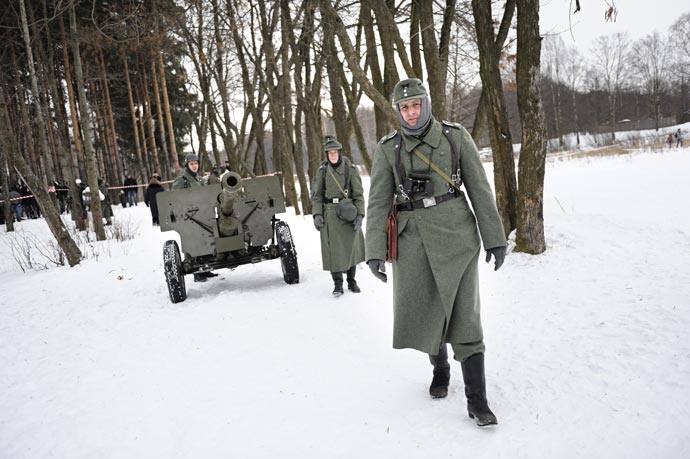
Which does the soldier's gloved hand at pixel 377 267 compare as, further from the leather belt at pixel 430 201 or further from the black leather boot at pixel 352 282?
the black leather boot at pixel 352 282

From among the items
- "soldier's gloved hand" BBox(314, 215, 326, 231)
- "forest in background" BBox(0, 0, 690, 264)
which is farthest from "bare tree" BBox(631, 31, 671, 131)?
"soldier's gloved hand" BBox(314, 215, 326, 231)

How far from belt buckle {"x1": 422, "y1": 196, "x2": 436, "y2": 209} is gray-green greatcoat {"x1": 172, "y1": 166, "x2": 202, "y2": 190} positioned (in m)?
5.22

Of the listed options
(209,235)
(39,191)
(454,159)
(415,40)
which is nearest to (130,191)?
(39,191)

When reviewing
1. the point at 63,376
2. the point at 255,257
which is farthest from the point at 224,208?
the point at 63,376

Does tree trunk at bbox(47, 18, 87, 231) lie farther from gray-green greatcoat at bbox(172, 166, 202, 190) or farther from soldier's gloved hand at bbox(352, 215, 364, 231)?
soldier's gloved hand at bbox(352, 215, 364, 231)

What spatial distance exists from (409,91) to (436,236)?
34.2 inches

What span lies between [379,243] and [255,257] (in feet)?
12.6

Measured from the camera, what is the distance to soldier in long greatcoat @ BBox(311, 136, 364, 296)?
6.06 metres

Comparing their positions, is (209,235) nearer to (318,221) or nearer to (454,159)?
(318,221)

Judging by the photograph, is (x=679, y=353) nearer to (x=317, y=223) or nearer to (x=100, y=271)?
(x=317, y=223)

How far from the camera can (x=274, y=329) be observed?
487 cm

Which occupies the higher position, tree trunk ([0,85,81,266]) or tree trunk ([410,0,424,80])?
tree trunk ([410,0,424,80])

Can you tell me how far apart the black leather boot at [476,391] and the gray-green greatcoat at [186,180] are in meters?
5.61

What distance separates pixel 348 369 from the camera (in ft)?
12.3
